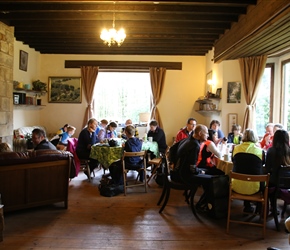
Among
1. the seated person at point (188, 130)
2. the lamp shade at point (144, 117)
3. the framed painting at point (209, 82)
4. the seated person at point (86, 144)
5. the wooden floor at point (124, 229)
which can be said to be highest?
the framed painting at point (209, 82)

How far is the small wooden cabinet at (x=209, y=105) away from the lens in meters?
7.13

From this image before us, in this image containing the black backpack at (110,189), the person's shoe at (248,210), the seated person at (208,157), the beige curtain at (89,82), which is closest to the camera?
the person's shoe at (248,210)

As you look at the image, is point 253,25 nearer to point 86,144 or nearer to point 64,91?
point 86,144

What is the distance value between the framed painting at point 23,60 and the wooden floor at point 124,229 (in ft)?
15.7

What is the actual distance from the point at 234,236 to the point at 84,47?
6.48m

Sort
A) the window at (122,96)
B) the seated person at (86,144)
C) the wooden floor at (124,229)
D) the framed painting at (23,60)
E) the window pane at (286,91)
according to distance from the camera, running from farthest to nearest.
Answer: the window at (122,96) < the framed painting at (23,60) < the window pane at (286,91) < the seated person at (86,144) < the wooden floor at (124,229)

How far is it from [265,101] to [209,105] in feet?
4.84

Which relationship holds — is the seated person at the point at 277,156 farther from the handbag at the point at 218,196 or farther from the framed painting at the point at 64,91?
the framed painting at the point at 64,91

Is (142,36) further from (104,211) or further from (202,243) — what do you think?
(202,243)

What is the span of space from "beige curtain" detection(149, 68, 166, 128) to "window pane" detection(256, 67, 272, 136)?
2.94 m

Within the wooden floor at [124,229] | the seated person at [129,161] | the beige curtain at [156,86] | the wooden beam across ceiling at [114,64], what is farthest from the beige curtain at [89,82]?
the wooden floor at [124,229]

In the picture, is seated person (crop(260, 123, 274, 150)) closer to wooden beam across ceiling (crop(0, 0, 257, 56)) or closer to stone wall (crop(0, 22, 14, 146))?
wooden beam across ceiling (crop(0, 0, 257, 56))

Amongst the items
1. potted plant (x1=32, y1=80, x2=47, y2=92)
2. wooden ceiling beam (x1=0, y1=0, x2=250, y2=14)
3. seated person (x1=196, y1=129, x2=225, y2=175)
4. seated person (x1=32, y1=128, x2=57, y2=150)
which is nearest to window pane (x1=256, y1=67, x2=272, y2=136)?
wooden ceiling beam (x1=0, y1=0, x2=250, y2=14)

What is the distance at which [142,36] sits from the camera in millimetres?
6469
